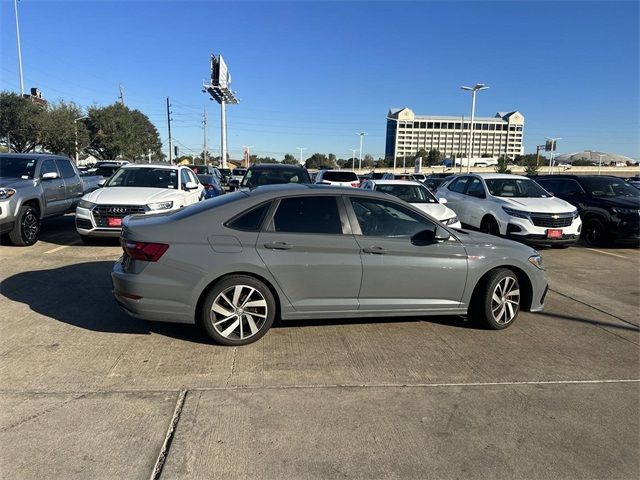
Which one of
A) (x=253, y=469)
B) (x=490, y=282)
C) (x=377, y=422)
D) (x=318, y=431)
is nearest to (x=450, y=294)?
(x=490, y=282)

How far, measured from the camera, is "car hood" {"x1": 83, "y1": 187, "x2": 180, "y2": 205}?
8.53m

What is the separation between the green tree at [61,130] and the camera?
1850 inches

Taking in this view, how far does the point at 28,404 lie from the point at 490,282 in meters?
4.33

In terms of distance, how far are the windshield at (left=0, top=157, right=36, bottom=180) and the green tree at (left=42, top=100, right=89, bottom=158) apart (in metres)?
42.0

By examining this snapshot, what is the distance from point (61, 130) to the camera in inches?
1880

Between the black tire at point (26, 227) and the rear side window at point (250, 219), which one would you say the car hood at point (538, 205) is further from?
the black tire at point (26, 227)

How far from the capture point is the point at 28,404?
3.38 m

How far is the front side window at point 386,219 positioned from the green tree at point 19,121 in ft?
165

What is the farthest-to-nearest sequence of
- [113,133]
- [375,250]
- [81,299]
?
[113,133] → [81,299] → [375,250]

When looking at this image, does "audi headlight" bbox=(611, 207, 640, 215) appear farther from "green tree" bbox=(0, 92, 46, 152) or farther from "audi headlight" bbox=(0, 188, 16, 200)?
"green tree" bbox=(0, 92, 46, 152)

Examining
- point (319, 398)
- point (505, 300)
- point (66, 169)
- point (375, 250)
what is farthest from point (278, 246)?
point (66, 169)

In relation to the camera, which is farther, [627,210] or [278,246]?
[627,210]

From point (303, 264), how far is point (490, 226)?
7.74 meters

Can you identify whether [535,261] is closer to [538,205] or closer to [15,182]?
[538,205]
